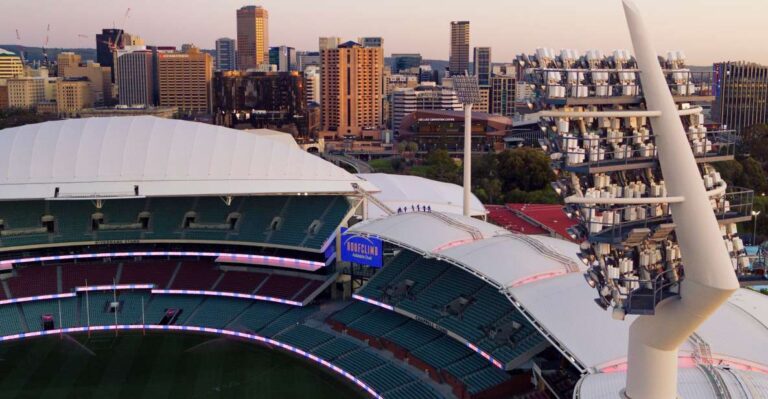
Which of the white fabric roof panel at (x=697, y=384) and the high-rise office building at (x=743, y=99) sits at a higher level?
the high-rise office building at (x=743, y=99)

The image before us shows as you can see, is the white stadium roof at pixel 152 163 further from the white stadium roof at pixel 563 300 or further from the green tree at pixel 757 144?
the green tree at pixel 757 144

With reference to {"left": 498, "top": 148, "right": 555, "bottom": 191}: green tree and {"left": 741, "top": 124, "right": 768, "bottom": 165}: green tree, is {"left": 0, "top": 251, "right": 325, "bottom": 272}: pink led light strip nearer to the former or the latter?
{"left": 498, "top": 148, "right": 555, "bottom": 191}: green tree

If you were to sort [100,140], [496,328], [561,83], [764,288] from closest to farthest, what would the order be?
1. [561,83]
2. [496,328]
3. [764,288]
4. [100,140]

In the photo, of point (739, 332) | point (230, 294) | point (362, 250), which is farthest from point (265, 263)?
point (739, 332)

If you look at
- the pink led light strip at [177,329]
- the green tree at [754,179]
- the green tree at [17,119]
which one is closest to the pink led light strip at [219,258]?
the pink led light strip at [177,329]

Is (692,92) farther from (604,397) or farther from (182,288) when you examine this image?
(182,288)

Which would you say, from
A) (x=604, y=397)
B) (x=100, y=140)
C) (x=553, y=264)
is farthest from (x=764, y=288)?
(x=100, y=140)
